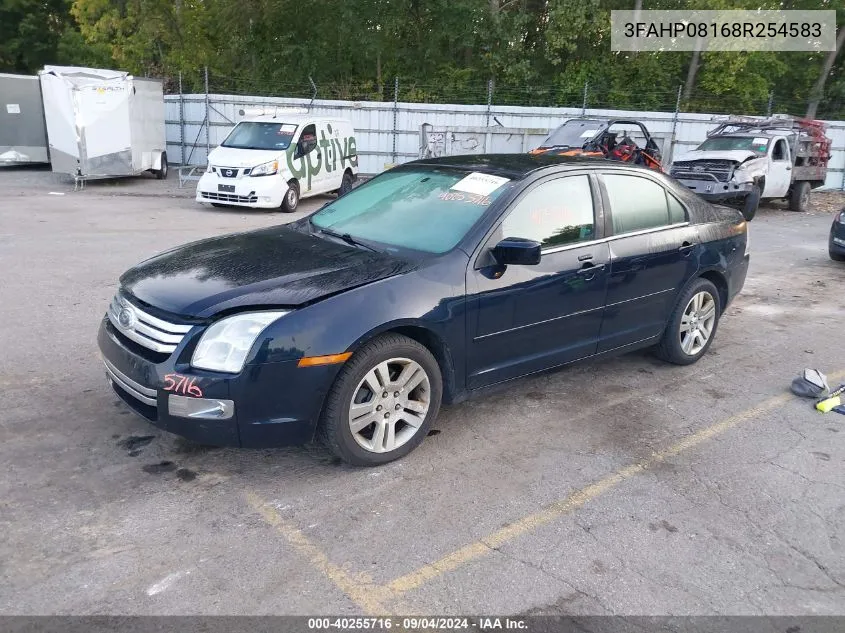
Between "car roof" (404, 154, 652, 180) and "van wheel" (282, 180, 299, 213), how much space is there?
9.27 m

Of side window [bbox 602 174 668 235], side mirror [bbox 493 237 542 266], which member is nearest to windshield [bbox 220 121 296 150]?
side window [bbox 602 174 668 235]

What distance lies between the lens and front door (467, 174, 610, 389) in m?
3.97

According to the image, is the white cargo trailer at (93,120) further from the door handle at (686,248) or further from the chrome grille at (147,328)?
the door handle at (686,248)

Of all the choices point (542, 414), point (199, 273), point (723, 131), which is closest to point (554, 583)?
point (542, 414)

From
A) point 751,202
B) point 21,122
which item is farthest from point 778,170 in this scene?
point 21,122

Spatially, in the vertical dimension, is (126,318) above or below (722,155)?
below

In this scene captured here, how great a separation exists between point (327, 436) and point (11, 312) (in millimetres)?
4249

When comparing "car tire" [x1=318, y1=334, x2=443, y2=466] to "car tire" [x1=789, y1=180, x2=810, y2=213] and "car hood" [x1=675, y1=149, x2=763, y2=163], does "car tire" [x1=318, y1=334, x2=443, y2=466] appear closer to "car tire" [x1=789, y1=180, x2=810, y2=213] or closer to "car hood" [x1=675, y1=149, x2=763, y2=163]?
"car hood" [x1=675, y1=149, x2=763, y2=163]

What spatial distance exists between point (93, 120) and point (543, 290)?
49.8 feet

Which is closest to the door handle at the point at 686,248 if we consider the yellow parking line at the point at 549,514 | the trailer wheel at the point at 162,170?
the yellow parking line at the point at 549,514

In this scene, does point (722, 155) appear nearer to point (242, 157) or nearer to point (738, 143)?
point (738, 143)

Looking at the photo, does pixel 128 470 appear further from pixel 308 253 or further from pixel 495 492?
pixel 495 492

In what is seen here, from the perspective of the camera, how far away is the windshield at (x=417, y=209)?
13.4 ft

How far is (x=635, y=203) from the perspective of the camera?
4875 millimetres
